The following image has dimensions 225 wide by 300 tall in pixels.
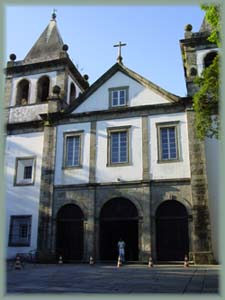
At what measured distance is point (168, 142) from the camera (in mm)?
20656

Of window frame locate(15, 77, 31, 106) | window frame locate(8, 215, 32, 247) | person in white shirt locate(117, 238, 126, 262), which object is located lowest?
person in white shirt locate(117, 238, 126, 262)

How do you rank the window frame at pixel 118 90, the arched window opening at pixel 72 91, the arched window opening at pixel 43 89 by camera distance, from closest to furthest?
the window frame at pixel 118 90, the arched window opening at pixel 43 89, the arched window opening at pixel 72 91

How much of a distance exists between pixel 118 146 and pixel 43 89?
844cm

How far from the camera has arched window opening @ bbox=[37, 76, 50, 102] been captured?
25736mm

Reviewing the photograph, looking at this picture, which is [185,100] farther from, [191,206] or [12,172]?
[12,172]

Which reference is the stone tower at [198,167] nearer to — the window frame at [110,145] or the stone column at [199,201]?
the stone column at [199,201]

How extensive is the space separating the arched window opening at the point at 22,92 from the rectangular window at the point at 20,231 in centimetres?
841

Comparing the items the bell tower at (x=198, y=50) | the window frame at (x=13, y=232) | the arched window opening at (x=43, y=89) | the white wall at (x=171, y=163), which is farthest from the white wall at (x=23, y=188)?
the bell tower at (x=198, y=50)

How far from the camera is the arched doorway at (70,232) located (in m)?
20.6

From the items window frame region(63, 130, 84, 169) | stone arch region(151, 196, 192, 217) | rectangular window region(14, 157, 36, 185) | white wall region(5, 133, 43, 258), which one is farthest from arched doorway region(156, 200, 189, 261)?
rectangular window region(14, 157, 36, 185)

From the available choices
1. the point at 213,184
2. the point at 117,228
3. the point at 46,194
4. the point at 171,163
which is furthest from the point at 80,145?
the point at 213,184

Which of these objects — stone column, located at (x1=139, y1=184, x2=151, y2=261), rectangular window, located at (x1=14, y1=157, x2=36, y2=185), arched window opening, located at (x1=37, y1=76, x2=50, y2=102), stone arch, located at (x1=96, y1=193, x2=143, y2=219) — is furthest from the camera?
arched window opening, located at (x1=37, y1=76, x2=50, y2=102)

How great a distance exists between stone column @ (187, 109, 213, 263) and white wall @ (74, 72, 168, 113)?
2947 mm

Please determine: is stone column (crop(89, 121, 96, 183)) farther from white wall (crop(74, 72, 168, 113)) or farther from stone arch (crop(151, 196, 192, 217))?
stone arch (crop(151, 196, 192, 217))
